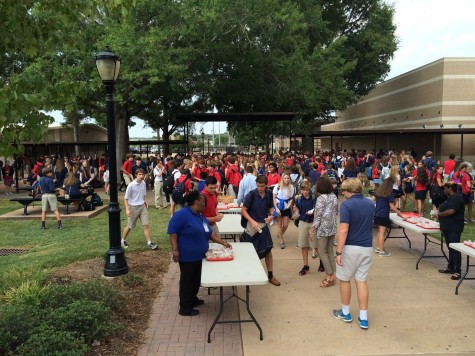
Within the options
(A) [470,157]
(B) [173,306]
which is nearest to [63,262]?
(B) [173,306]

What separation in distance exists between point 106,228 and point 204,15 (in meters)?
10.8

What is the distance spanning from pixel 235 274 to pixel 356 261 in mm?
1507

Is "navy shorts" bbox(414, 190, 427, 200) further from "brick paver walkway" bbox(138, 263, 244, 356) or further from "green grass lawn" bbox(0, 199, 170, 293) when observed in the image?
"brick paver walkway" bbox(138, 263, 244, 356)

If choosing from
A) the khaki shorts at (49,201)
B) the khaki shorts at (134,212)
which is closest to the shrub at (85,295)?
the khaki shorts at (134,212)

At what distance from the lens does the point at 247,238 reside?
6691mm

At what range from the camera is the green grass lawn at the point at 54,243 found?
23.7ft

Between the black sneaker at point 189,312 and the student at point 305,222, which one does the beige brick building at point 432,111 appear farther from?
the black sneaker at point 189,312

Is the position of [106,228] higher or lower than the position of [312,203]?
lower

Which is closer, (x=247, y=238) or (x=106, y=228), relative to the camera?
(x=247, y=238)

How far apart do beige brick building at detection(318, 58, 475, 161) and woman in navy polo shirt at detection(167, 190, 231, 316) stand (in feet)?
90.8

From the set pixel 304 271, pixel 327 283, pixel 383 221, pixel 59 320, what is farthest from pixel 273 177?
pixel 59 320

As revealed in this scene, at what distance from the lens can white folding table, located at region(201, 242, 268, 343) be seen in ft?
14.9

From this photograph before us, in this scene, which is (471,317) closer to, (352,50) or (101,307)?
(101,307)

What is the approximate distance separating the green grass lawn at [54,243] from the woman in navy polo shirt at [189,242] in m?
2.57
